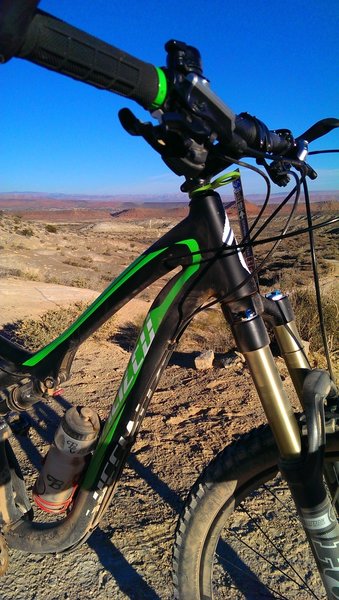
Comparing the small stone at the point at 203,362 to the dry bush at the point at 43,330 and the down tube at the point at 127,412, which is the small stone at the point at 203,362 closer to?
the dry bush at the point at 43,330

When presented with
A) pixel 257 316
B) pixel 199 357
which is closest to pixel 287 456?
pixel 257 316

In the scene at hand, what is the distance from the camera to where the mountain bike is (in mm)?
1052

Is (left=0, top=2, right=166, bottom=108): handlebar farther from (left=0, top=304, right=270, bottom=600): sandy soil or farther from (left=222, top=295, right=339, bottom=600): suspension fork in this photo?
(left=0, top=304, right=270, bottom=600): sandy soil

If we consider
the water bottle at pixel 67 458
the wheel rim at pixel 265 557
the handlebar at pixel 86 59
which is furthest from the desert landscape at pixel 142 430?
the handlebar at pixel 86 59

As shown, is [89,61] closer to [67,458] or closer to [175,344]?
[175,344]

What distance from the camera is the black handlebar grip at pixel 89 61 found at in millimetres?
885

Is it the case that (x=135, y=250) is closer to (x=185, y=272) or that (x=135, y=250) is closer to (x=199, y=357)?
(x=199, y=357)

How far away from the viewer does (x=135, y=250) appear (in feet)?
90.8

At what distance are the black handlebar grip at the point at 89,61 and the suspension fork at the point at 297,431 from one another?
695 millimetres

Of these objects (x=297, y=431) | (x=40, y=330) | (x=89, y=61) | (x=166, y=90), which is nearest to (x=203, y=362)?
(x=40, y=330)

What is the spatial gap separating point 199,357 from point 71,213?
107212 millimetres

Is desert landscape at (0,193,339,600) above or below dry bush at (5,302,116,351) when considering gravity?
below

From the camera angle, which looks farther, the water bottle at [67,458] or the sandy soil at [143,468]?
the sandy soil at [143,468]

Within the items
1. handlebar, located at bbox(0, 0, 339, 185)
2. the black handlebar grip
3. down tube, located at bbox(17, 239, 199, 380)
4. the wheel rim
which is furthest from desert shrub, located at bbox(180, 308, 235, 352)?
the black handlebar grip
